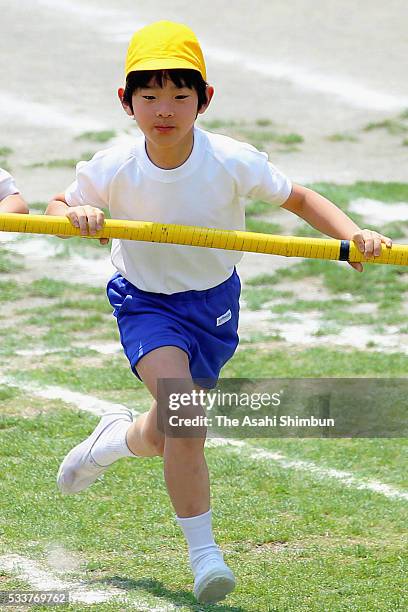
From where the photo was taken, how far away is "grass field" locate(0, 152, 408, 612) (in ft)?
12.9

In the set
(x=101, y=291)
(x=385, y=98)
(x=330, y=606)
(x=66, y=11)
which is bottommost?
(x=330, y=606)

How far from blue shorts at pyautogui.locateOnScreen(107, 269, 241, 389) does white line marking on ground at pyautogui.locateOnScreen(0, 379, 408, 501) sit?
0.69 meters

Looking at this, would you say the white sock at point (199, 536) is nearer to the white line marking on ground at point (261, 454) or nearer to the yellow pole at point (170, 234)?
the yellow pole at point (170, 234)

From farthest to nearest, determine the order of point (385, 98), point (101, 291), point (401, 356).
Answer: point (385, 98), point (101, 291), point (401, 356)

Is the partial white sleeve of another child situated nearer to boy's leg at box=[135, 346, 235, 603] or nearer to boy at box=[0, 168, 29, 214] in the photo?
boy at box=[0, 168, 29, 214]

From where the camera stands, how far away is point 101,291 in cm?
770

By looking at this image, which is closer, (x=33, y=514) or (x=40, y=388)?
(x=33, y=514)

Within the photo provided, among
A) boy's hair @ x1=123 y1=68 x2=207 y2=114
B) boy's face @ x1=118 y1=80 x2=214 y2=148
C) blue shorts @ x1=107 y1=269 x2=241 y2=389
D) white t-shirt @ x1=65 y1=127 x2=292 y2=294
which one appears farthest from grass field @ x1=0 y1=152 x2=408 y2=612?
boy's hair @ x1=123 y1=68 x2=207 y2=114

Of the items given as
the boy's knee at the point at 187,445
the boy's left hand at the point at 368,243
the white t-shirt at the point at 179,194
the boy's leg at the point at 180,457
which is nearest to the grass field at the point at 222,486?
the boy's leg at the point at 180,457

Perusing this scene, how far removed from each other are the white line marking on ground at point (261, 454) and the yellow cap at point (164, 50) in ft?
4.65

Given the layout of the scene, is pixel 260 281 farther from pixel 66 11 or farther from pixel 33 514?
pixel 66 11

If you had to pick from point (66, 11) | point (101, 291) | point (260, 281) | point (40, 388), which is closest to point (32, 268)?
point (101, 291)

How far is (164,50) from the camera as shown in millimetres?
3682

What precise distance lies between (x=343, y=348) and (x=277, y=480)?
195 cm
